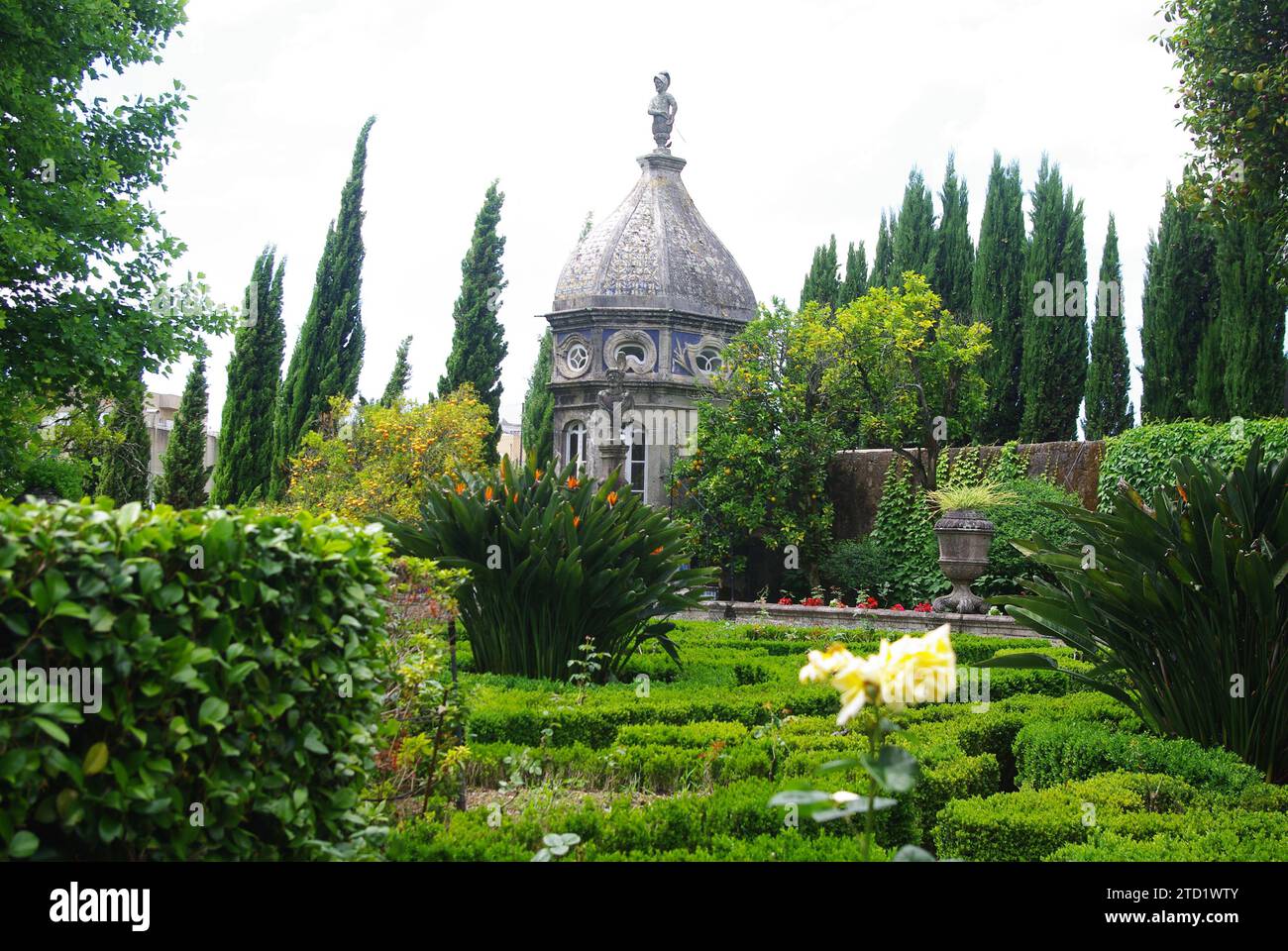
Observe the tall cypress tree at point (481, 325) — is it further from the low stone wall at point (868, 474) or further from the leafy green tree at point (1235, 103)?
the leafy green tree at point (1235, 103)

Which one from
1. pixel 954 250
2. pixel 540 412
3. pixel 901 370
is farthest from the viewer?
pixel 540 412

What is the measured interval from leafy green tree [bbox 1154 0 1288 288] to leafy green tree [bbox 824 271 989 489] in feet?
18.9


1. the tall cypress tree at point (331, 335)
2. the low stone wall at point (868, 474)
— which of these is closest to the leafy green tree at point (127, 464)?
the tall cypress tree at point (331, 335)

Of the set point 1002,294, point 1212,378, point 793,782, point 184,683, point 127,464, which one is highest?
point 1002,294

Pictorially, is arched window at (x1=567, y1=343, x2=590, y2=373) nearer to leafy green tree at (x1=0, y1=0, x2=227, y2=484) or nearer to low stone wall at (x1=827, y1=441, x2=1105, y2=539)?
low stone wall at (x1=827, y1=441, x2=1105, y2=539)

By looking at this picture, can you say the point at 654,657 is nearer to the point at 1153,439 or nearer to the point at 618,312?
the point at 1153,439

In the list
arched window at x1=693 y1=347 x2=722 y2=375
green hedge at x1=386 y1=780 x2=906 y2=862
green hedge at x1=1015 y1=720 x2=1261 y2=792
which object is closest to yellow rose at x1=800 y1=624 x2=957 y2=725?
green hedge at x1=386 y1=780 x2=906 y2=862

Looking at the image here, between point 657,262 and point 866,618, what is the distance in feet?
35.2

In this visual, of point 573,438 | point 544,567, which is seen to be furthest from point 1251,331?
point 544,567

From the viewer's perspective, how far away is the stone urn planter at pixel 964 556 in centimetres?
1348

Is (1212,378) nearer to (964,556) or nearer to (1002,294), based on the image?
(1002,294)

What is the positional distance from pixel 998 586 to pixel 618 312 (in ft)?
30.1

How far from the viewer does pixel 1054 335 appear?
21328mm

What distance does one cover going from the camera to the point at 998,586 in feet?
50.0
